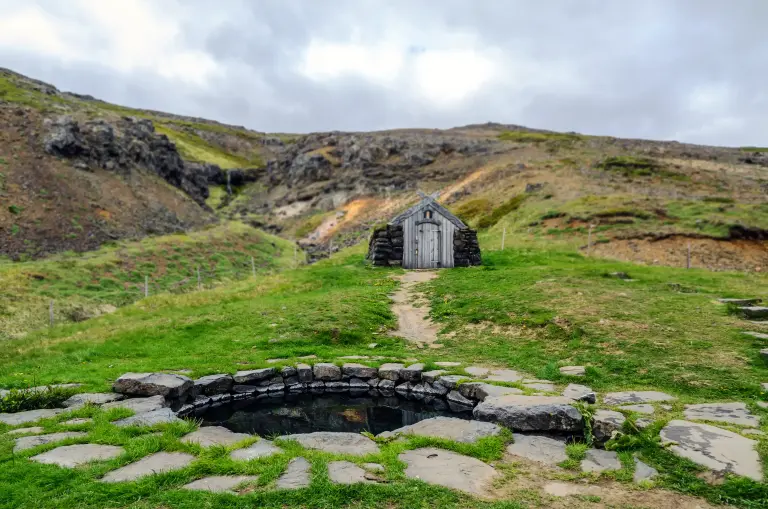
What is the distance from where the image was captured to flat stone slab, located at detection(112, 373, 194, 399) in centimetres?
986

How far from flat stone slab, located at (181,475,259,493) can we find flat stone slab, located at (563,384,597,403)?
5833 millimetres

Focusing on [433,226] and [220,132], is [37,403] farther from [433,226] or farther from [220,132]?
[220,132]

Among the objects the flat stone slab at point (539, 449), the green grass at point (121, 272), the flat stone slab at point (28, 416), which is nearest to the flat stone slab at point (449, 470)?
the flat stone slab at point (539, 449)

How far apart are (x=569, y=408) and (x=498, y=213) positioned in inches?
1584

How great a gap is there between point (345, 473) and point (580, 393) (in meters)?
5.18

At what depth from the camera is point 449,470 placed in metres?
6.16

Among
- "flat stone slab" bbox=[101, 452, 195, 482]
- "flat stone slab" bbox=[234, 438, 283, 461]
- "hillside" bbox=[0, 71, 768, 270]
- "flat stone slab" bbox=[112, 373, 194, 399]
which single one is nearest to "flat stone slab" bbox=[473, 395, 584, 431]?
"flat stone slab" bbox=[234, 438, 283, 461]

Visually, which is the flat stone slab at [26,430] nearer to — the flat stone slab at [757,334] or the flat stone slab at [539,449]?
the flat stone slab at [539,449]

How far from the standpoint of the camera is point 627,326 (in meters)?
12.8

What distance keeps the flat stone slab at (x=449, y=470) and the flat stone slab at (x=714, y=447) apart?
2.68 metres

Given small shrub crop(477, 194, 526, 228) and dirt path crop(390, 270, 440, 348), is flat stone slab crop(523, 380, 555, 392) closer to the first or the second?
dirt path crop(390, 270, 440, 348)

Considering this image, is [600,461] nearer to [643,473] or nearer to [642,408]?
[643,473]

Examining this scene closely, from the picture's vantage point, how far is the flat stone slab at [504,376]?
33.0ft

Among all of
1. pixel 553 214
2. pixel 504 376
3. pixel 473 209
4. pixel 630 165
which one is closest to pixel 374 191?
pixel 473 209
